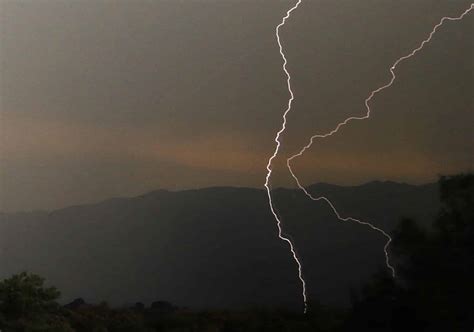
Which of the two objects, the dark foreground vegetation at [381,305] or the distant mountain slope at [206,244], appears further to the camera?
the distant mountain slope at [206,244]

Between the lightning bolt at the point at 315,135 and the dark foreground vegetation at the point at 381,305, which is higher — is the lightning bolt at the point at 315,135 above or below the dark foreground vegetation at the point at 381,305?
above

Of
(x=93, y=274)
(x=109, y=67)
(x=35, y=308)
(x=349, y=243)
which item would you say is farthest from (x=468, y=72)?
(x=35, y=308)

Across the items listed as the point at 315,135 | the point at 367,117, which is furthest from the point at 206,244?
the point at 367,117

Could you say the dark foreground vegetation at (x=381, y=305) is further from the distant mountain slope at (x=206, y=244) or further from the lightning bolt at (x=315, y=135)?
the lightning bolt at (x=315, y=135)

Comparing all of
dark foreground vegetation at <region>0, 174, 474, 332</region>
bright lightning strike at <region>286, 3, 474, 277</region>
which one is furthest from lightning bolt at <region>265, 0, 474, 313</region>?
dark foreground vegetation at <region>0, 174, 474, 332</region>

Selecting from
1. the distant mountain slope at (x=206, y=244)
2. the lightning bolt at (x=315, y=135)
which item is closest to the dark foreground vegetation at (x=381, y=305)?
the distant mountain slope at (x=206, y=244)
